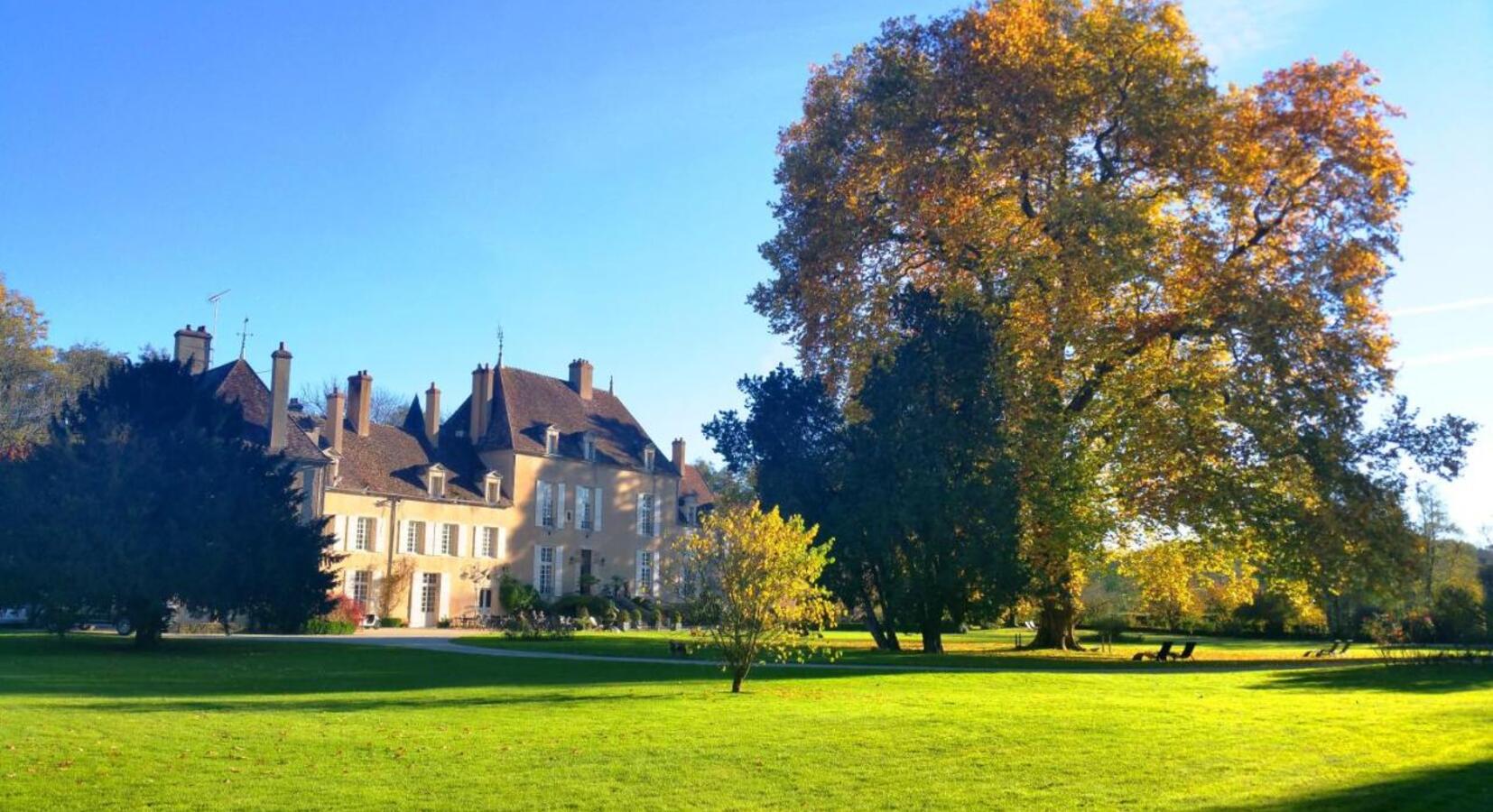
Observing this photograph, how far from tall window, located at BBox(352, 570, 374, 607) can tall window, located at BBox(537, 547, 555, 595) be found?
8829 mm

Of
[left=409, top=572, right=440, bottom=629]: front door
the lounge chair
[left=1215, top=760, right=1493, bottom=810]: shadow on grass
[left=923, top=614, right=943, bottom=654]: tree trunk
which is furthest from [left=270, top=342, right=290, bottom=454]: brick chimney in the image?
[left=1215, top=760, right=1493, bottom=810]: shadow on grass

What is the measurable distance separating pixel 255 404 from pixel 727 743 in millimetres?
34480

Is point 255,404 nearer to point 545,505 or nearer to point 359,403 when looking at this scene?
point 359,403

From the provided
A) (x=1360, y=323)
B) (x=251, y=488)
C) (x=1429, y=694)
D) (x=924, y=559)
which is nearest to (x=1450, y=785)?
(x=1429, y=694)

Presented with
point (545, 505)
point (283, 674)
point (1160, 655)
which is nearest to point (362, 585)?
point (545, 505)

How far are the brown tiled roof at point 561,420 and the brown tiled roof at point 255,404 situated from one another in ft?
34.2

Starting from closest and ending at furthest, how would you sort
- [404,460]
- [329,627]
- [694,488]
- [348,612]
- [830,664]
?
[830,664] → [329,627] → [348,612] → [404,460] → [694,488]

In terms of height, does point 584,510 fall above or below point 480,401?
below

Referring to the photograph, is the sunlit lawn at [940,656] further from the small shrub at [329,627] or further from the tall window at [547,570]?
the tall window at [547,570]

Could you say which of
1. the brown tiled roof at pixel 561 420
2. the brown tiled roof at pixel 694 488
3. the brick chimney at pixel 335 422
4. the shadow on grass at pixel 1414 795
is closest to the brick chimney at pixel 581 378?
the brown tiled roof at pixel 561 420

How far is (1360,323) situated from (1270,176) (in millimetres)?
3790

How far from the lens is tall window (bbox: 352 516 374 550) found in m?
44.6

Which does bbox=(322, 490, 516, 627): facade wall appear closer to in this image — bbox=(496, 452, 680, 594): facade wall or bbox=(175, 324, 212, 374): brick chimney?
bbox=(496, 452, 680, 594): facade wall

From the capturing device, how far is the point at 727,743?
11812 millimetres
